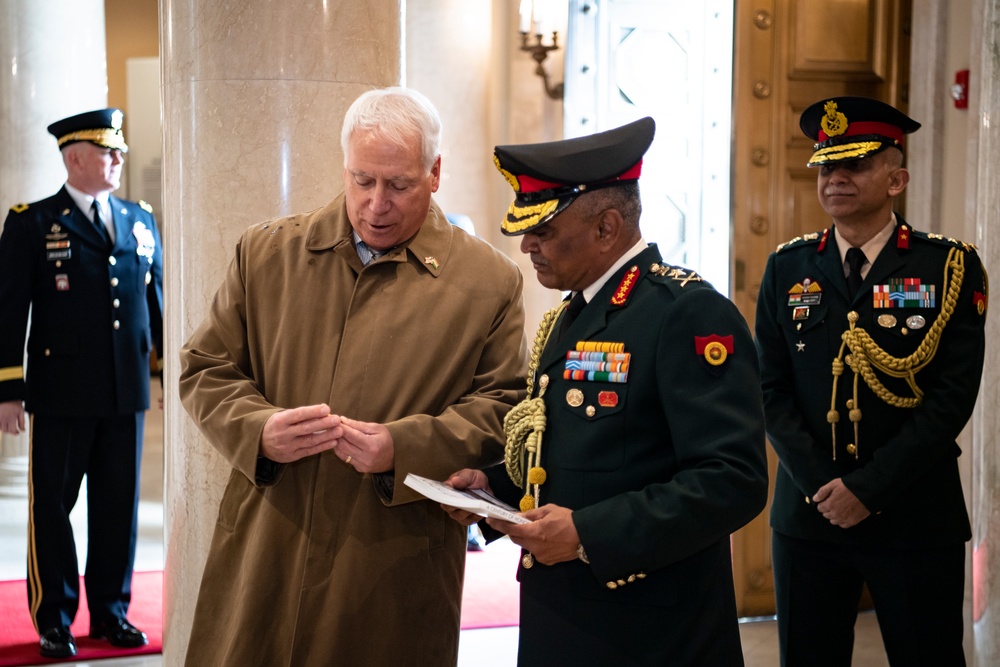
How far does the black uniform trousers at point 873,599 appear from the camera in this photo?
2.78 m

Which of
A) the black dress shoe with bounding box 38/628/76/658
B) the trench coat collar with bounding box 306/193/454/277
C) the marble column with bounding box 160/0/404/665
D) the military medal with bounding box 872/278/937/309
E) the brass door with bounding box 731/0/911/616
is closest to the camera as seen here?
the trench coat collar with bounding box 306/193/454/277

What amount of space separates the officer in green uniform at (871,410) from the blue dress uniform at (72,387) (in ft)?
8.78

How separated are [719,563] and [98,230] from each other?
332 cm

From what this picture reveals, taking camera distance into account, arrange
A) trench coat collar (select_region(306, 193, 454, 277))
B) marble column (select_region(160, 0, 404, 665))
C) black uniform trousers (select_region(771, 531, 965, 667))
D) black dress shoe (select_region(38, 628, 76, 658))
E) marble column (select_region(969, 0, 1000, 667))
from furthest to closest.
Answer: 1. black dress shoe (select_region(38, 628, 76, 658))
2. marble column (select_region(969, 0, 1000, 667))
3. marble column (select_region(160, 0, 404, 665))
4. black uniform trousers (select_region(771, 531, 965, 667))
5. trench coat collar (select_region(306, 193, 454, 277))

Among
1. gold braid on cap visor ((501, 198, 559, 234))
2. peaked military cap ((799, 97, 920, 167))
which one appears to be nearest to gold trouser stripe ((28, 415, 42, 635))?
gold braid on cap visor ((501, 198, 559, 234))

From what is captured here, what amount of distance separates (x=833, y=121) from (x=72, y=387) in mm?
3024

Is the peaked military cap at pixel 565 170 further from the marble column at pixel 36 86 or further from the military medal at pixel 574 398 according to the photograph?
the marble column at pixel 36 86

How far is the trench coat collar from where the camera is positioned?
2363 millimetres

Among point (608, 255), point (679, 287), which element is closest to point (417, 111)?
point (608, 255)

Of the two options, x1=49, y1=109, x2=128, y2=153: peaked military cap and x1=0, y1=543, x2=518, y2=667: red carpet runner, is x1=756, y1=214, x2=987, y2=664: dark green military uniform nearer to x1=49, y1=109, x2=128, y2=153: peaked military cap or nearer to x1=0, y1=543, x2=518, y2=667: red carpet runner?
x1=0, y1=543, x2=518, y2=667: red carpet runner

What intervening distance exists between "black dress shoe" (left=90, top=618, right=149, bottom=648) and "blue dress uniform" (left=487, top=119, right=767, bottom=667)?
276 cm

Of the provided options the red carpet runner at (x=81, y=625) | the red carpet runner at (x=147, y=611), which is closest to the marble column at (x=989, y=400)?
the red carpet runner at (x=147, y=611)

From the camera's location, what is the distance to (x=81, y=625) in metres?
4.66

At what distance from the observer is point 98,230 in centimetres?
452
